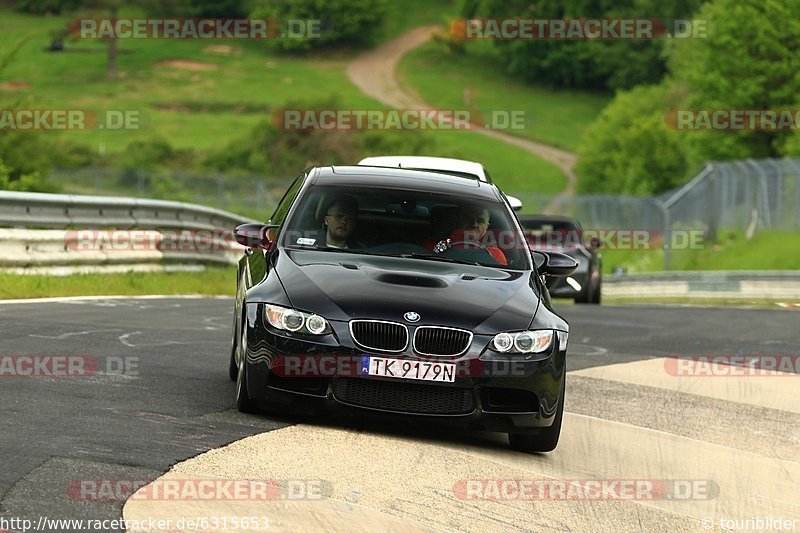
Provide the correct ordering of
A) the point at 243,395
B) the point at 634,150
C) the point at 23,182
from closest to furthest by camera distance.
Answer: the point at 243,395
the point at 23,182
the point at 634,150

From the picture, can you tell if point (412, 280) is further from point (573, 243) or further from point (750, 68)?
point (750, 68)

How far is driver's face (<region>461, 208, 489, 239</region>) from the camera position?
983 centimetres

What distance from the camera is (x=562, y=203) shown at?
57.7 meters

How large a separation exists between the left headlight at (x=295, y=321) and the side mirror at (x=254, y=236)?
1186 millimetres

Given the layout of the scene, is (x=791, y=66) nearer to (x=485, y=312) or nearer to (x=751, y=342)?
(x=751, y=342)

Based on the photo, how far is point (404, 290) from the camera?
28.3 ft

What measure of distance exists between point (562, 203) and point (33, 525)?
5247 cm

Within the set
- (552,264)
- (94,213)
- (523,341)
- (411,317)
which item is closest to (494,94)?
(94,213)

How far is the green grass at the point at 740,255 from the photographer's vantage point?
39.2 m

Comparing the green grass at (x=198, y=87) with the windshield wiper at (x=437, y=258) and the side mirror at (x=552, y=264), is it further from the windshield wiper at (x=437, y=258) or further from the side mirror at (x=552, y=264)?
the windshield wiper at (x=437, y=258)

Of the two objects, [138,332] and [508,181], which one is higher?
[138,332]

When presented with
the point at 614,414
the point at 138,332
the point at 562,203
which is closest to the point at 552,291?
the point at 138,332

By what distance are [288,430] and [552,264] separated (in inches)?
95.4

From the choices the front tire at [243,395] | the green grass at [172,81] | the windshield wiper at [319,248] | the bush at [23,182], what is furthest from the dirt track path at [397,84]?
the front tire at [243,395]
